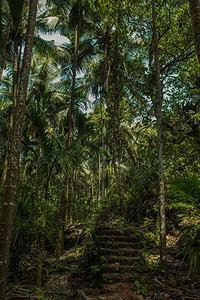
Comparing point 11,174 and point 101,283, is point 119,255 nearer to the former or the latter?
point 101,283

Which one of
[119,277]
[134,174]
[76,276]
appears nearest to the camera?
[119,277]

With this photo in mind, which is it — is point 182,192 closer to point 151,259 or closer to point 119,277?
point 119,277

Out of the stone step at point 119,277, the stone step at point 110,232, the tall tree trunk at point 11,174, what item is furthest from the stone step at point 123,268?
the tall tree trunk at point 11,174

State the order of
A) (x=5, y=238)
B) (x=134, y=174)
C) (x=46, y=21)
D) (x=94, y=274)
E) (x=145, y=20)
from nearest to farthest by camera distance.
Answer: (x=5, y=238)
(x=94, y=274)
(x=145, y=20)
(x=134, y=174)
(x=46, y=21)

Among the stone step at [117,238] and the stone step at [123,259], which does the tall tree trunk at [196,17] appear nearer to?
the stone step at [123,259]

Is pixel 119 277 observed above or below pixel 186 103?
below

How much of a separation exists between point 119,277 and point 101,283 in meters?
0.37

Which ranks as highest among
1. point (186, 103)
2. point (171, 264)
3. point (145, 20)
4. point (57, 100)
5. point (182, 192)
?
point (57, 100)

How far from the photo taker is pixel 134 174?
7.67m

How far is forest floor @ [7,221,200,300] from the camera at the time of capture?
12.6 feet

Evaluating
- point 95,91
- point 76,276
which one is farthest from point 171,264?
point 95,91

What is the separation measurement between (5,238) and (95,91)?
41.7ft

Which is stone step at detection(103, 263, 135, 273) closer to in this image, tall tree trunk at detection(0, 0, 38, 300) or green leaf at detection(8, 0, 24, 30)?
tall tree trunk at detection(0, 0, 38, 300)

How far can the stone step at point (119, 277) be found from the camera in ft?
14.4
